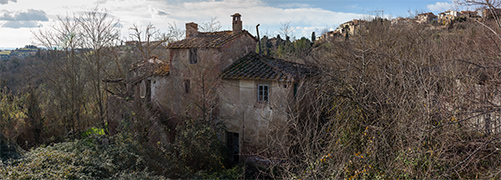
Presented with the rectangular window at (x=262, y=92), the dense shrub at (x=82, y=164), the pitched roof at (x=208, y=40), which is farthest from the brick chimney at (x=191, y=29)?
the dense shrub at (x=82, y=164)

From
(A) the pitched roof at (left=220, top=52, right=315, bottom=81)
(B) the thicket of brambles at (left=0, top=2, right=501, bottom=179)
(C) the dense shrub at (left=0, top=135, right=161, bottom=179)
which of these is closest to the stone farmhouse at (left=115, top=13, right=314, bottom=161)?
(A) the pitched roof at (left=220, top=52, right=315, bottom=81)

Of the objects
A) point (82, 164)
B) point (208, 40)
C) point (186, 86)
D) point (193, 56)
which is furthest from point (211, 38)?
point (82, 164)

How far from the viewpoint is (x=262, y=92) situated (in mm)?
12586

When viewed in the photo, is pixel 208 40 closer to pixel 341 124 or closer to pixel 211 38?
pixel 211 38

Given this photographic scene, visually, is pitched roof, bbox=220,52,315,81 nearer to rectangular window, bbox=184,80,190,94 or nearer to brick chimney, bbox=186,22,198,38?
rectangular window, bbox=184,80,190,94

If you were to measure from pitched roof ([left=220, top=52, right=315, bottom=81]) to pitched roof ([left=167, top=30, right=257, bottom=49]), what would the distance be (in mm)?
1108

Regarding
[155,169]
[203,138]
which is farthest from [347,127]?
[155,169]

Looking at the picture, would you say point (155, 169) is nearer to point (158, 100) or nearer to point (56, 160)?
point (56, 160)

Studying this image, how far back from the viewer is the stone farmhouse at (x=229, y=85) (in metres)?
12.3

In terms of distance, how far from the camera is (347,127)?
8547 mm

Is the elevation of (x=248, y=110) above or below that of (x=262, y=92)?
below

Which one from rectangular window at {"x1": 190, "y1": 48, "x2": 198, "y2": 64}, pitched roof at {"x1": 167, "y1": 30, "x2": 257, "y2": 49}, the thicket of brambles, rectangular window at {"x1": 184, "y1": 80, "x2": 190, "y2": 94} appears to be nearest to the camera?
the thicket of brambles

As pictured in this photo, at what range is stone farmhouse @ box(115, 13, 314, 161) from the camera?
1232cm

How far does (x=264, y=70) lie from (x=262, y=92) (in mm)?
904
